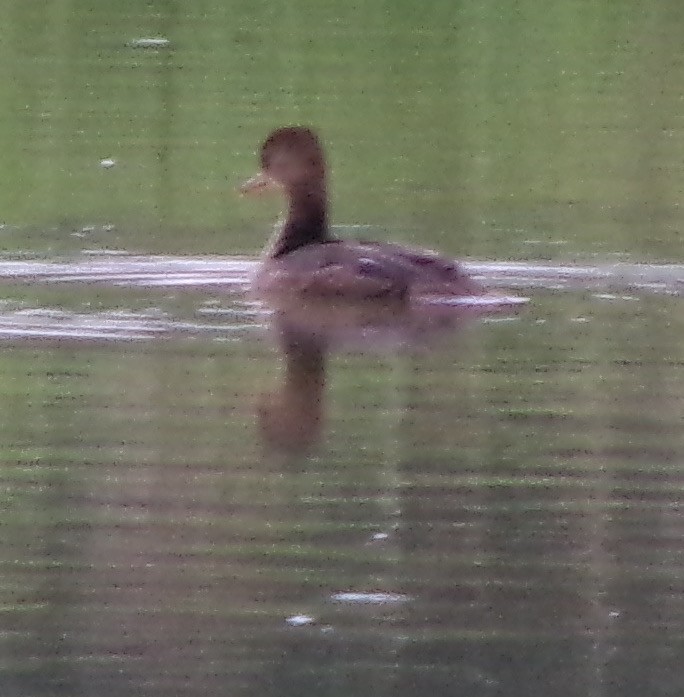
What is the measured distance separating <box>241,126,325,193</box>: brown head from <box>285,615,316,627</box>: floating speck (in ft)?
4.67

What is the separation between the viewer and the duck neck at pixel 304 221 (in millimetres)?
2594

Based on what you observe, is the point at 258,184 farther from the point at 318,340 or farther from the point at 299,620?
the point at 299,620

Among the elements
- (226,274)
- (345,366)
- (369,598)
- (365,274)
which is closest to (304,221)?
(226,274)

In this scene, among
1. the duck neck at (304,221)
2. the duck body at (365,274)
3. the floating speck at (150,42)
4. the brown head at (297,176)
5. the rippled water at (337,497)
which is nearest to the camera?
the rippled water at (337,497)

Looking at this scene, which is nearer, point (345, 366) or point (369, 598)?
point (369, 598)

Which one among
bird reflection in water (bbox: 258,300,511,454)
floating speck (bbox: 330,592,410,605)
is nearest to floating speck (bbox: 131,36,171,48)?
bird reflection in water (bbox: 258,300,511,454)

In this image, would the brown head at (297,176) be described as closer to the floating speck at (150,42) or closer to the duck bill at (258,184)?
the duck bill at (258,184)

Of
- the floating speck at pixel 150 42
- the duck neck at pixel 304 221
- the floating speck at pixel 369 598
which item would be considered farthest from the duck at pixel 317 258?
the floating speck at pixel 369 598

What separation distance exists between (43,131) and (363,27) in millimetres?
637

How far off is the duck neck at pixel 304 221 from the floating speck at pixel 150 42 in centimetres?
41

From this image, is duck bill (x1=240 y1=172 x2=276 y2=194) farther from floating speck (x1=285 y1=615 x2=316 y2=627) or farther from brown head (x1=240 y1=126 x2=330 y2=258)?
floating speck (x1=285 y1=615 x2=316 y2=627)

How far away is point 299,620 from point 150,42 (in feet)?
5.70

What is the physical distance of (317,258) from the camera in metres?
2.44

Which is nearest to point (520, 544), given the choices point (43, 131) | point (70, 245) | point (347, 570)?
point (347, 570)
